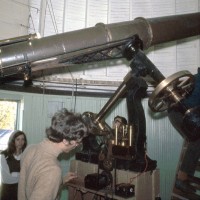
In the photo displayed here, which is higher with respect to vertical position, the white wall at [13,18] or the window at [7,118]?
the white wall at [13,18]

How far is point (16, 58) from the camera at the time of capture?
89.7 inches

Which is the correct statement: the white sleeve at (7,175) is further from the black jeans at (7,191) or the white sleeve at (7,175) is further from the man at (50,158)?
the man at (50,158)

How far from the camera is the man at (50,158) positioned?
4.99 ft

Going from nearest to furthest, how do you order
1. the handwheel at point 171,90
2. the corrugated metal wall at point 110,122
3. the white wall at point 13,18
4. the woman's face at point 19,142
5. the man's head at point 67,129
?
the man's head at point 67,129, the handwheel at point 171,90, the white wall at point 13,18, the woman's face at point 19,142, the corrugated metal wall at point 110,122

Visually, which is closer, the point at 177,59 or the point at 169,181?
the point at 177,59

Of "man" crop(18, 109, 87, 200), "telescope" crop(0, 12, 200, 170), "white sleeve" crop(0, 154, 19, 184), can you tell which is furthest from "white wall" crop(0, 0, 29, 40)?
"man" crop(18, 109, 87, 200)

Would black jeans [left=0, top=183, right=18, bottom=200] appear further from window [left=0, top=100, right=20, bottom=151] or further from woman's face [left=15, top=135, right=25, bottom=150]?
window [left=0, top=100, right=20, bottom=151]

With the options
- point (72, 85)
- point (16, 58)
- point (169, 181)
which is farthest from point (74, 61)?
point (169, 181)

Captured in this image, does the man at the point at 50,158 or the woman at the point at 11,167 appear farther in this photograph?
the woman at the point at 11,167

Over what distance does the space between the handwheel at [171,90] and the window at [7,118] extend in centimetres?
262

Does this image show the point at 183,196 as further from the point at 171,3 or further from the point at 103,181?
the point at 171,3

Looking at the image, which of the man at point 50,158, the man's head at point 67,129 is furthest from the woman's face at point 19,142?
the man's head at point 67,129

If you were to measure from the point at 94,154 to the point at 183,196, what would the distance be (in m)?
1.31

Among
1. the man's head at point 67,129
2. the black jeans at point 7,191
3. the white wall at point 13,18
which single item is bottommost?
the black jeans at point 7,191
